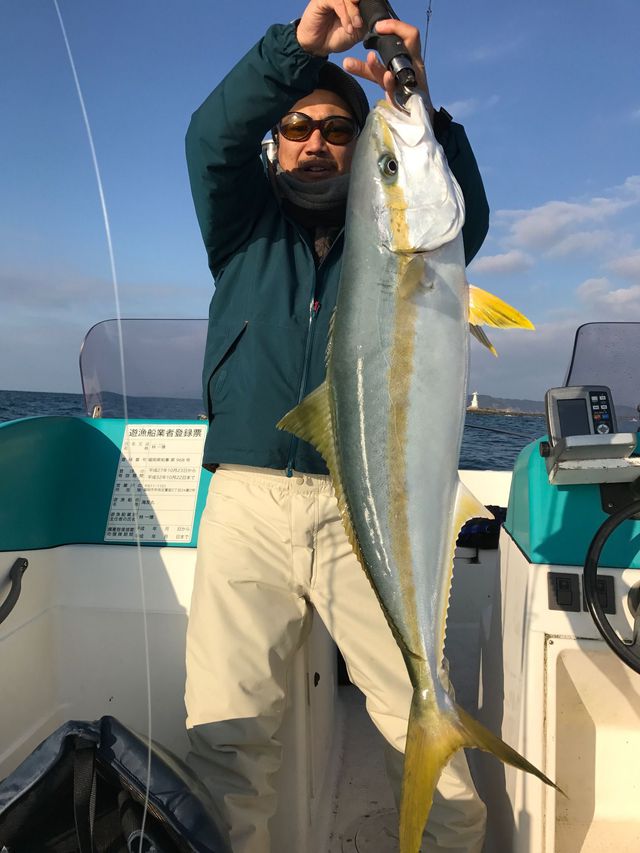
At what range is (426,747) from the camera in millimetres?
1755

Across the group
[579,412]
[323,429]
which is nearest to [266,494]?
[323,429]

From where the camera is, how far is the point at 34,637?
2852 millimetres

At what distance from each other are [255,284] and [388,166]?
0.87 meters

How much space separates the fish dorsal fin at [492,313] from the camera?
1.63 meters

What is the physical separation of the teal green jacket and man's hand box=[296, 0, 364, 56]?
0.54 ft

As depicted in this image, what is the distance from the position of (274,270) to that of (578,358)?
1.69 metres

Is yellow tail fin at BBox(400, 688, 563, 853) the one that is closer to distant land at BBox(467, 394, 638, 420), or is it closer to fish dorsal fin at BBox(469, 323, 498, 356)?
fish dorsal fin at BBox(469, 323, 498, 356)

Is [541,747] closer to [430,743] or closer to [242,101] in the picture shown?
[430,743]

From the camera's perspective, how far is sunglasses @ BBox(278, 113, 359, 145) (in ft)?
8.21

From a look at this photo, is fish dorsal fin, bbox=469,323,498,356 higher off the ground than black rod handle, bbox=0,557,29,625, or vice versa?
fish dorsal fin, bbox=469,323,498,356

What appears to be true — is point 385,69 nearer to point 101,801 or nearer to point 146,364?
point 101,801

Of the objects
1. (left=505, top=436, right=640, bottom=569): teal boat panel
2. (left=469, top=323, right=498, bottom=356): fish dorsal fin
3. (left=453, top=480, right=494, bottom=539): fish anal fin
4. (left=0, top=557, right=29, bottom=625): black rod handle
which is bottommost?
(left=0, top=557, right=29, bottom=625): black rod handle

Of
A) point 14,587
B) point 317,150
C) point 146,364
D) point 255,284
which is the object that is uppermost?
point 317,150

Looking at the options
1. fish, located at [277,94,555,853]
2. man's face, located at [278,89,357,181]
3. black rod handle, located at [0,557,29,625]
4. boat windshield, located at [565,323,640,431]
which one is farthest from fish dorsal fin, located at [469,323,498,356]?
black rod handle, located at [0,557,29,625]
